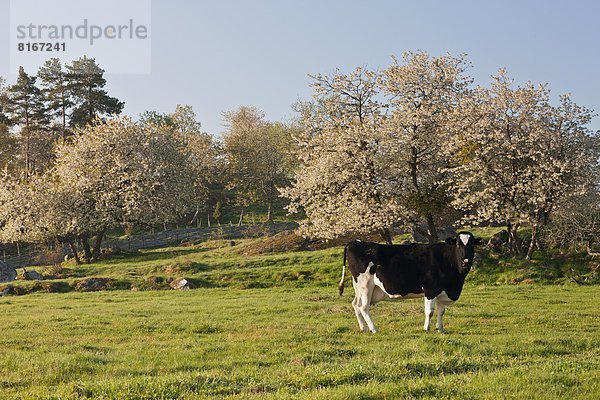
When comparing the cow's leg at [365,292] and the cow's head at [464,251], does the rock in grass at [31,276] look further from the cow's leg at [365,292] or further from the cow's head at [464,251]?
the cow's head at [464,251]

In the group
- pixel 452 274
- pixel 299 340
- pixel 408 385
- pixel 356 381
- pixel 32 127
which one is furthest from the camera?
pixel 32 127

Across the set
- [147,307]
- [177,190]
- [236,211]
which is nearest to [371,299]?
[147,307]

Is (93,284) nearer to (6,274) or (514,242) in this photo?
(6,274)

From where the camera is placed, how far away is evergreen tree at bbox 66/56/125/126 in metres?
91.9

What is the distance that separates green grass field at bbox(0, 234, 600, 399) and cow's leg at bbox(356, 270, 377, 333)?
25.4 inches

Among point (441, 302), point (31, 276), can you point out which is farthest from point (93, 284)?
point (441, 302)

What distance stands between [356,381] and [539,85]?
33.7m

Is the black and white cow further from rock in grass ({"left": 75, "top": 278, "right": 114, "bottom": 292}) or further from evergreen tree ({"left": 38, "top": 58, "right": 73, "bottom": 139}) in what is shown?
evergreen tree ({"left": 38, "top": 58, "right": 73, "bottom": 139})

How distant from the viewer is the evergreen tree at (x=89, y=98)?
91.9 metres

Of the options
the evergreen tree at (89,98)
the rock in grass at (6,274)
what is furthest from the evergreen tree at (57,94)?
the rock in grass at (6,274)

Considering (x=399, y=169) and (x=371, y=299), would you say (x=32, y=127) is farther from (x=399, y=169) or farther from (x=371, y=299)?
(x=371, y=299)

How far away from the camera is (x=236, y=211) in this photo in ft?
305

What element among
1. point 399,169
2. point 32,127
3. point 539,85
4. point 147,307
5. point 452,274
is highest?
point 32,127

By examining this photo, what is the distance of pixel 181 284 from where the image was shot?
3581cm
